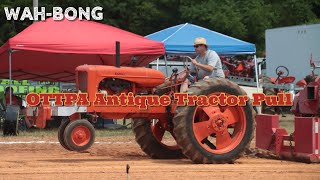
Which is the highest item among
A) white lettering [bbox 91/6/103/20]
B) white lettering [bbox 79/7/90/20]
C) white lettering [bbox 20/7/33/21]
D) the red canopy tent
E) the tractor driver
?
white lettering [bbox 91/6/103/20]

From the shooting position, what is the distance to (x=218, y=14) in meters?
38.2

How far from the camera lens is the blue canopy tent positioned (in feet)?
68.7

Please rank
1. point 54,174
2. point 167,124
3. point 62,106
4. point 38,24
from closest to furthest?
point 54,174 → point 62,106 → point 167,124 → point 38,24

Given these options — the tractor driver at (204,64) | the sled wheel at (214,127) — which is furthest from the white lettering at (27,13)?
the sled wheel at (214,127)

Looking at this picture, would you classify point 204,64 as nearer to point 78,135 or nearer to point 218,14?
point 78,135

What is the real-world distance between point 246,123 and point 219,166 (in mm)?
977

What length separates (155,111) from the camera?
→ 458 inches

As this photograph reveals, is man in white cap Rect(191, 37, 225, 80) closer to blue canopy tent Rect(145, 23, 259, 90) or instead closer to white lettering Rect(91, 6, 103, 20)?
blue canopy tent Rect(145, 23, 259, 90)

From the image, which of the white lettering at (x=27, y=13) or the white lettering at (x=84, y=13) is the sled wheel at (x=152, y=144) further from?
the white lettering at (x=84, y=13)

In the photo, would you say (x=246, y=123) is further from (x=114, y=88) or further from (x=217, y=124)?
(x=114, y=88)

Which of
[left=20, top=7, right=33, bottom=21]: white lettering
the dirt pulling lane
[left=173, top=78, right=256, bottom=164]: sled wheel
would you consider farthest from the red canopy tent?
[left=20, top=7, right=33, bottom=21]: white lettering

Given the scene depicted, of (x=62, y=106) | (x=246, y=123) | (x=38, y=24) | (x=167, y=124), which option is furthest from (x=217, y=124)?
(x=38, y=24)

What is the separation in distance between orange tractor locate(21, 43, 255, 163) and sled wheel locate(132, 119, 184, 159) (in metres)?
0.05

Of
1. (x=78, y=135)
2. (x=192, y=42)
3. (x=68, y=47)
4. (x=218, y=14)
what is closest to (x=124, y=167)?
(x=78, y=135)
